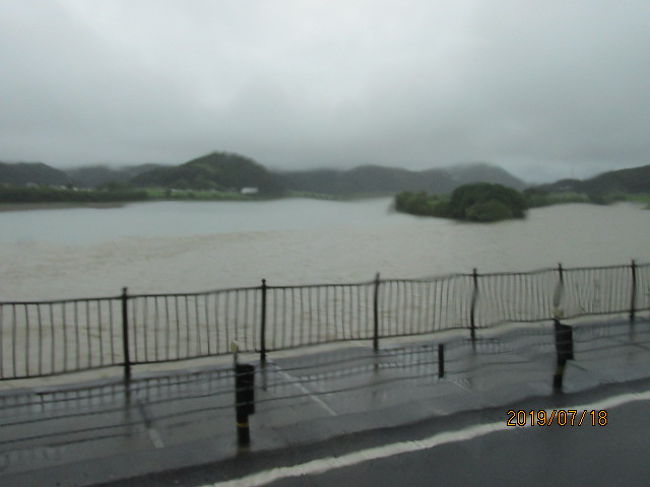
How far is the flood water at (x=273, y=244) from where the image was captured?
33.4ft

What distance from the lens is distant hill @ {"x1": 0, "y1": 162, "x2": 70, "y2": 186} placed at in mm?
9722

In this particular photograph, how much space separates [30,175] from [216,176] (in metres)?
3.58

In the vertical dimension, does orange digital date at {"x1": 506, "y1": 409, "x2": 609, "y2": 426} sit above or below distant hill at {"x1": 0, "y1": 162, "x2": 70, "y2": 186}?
below

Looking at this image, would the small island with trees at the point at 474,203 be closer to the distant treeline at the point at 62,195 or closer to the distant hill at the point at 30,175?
the distant treeline at the point at 62,195

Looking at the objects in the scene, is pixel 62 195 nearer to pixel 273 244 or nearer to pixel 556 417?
pixel 273 244

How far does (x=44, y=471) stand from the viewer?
430 cm

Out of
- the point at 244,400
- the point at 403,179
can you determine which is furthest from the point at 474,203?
the point at 244,400

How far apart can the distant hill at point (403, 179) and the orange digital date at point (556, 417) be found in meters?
8.99

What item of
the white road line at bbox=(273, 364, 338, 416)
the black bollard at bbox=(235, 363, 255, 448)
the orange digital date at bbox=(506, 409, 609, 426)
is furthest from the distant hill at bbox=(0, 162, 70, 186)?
the orange digital date at bbox=(506, 409, 609, 426)

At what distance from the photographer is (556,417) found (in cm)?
550

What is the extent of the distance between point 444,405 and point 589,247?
1064 cm

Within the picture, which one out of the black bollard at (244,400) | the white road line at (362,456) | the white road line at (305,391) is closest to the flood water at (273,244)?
the white road line at (305,391)

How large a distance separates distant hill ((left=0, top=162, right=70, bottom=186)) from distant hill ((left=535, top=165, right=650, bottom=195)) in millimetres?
12462

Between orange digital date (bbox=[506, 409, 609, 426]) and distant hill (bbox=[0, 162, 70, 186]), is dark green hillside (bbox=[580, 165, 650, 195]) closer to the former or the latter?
orange digital date (bbox=[506, 409, 609, 426])
